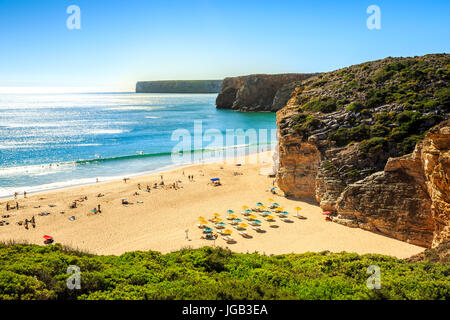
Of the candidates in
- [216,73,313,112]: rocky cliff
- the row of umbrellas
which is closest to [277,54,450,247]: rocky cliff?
the row of umbrellas

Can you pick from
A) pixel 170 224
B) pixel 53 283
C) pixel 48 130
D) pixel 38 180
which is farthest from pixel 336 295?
pixel 48 130

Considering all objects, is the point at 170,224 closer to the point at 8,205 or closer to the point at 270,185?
the point at 270,185

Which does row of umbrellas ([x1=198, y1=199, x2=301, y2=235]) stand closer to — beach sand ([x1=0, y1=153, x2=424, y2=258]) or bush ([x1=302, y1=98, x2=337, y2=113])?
beach sand ([x1=0, y1=153, x2=424, y2=258])

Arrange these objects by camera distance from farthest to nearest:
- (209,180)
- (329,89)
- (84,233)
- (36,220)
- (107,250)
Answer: (209,180) → (329,89) → (36,220) → (84,233) → (107,250)

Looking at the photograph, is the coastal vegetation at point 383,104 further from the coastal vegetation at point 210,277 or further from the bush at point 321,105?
the coastal vegetation at point 210,277

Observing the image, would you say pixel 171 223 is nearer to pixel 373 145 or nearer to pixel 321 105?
→ pixel 373 145

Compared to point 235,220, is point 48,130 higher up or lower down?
higher up

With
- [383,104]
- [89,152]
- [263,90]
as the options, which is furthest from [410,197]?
[263,90]

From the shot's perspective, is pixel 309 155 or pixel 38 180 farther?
pixel 38 180
